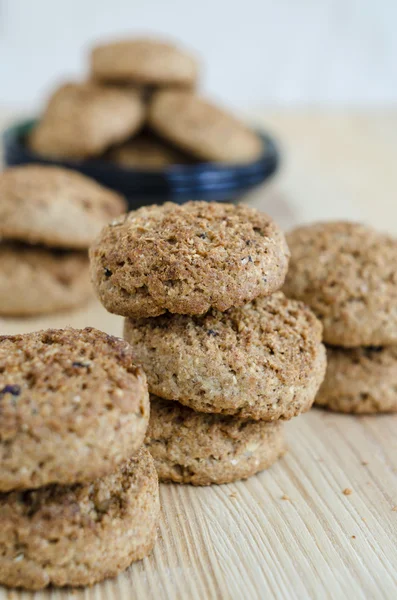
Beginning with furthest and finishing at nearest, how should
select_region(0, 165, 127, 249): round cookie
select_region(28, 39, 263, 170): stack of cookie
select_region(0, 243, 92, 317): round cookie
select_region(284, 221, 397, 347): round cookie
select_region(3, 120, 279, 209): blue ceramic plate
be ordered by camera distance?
1. select_region(28, 39, 263, 170): stack of cookie
2. select_region(3, 120, 279, 209): blue ceramic plate
3. select_region(0, 243, 92, 317): round cookie
4. select_region(0, 165, 127, 249): round cookie
5. select_region(284, 221, 397, 347): round cookie

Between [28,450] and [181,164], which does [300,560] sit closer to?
[28,450]

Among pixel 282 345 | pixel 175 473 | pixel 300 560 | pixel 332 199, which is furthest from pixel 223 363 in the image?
pixel 332 199

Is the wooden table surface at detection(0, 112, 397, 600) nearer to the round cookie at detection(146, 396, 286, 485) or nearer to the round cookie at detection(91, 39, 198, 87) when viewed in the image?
the round cookie at detection(146, 396, 286, 485)

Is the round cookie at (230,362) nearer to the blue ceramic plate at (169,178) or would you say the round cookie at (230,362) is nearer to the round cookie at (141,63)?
the blue ceramic plate at (169,178)

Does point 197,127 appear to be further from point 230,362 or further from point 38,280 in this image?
point 230,362

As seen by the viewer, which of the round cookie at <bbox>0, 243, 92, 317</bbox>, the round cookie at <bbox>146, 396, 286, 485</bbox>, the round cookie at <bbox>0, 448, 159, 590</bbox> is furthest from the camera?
the round cookie at <bbox>0, 243, 92, 317</bbox>

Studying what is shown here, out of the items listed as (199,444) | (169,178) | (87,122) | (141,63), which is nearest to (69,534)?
(199,444)

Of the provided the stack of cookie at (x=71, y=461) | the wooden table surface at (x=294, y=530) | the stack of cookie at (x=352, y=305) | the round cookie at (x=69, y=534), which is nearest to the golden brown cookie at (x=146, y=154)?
the stack of cookie at (x=352, y=305)

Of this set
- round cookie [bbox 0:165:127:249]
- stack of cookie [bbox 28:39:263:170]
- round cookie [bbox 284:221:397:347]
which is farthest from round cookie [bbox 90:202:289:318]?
stack of cookie [bbox 28:39:263:170]
